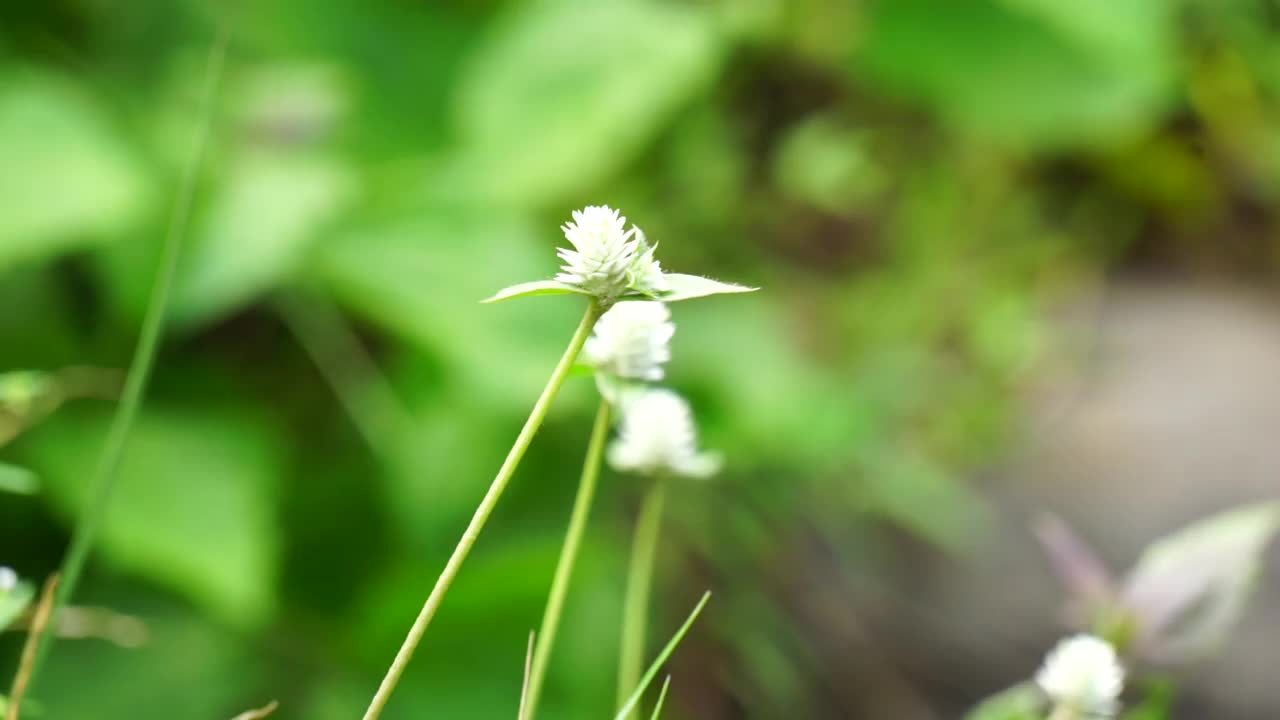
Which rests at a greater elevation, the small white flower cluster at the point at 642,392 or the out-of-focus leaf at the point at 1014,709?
the small white flower cluster at the point at 642,392

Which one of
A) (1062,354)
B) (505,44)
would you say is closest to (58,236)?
(505,44)

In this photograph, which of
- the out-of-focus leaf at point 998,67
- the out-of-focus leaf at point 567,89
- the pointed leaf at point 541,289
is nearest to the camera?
the pointed leaf at point 541,289

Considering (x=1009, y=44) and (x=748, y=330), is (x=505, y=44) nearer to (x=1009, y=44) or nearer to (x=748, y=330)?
(x=748, y=330)

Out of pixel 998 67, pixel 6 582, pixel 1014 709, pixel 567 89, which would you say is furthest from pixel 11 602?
pixel 998 67

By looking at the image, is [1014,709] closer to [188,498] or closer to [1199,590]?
Result: [1199,590]

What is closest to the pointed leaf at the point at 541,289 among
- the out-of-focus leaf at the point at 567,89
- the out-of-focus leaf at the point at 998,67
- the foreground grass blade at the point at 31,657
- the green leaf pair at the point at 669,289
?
the green leaf pair at the point at 669,289

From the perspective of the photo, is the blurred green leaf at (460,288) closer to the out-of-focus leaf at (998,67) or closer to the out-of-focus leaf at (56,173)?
the out-of-focus leaf at (56,173)

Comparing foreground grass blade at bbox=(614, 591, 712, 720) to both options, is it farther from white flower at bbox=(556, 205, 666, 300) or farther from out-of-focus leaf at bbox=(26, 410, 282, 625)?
out-of-focus leaf at bbox=(26, 410, 282, 625)
